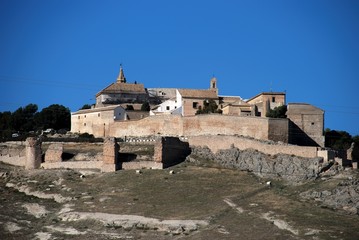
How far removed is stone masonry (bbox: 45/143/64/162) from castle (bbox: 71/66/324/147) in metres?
10.5

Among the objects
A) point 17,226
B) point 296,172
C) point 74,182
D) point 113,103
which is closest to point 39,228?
point 17,226

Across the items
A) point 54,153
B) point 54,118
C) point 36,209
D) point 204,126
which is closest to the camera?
point 36,209

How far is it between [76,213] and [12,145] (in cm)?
2338

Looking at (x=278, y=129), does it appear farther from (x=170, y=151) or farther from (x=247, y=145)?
(x=170, y=151)

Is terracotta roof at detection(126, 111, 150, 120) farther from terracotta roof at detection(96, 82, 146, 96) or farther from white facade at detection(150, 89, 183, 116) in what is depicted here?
terracotta roof at detection(96, 82, 146, 96)

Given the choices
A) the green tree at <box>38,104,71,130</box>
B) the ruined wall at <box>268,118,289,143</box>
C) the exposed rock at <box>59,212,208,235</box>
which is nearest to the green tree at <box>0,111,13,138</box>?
the green tree at <box>38,104,71,130</box>

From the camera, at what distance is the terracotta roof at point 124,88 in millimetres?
93194

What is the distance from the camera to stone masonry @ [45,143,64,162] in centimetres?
7231

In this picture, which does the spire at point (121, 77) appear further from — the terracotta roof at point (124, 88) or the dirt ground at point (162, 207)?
the dirt ground at point (162, 207)

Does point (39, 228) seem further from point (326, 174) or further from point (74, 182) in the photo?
point (326, 174)

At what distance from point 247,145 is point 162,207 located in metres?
14.3

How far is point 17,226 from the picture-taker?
58.7m

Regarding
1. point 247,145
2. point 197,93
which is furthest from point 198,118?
point 197,93

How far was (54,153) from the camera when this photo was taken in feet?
238
